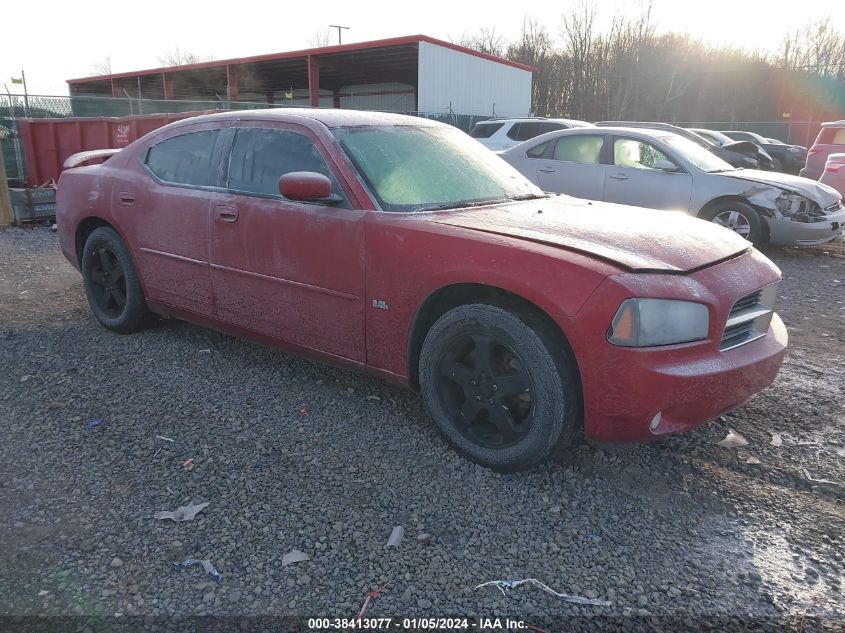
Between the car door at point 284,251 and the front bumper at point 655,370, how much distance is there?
4.11 ft

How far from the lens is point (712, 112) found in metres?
42.8

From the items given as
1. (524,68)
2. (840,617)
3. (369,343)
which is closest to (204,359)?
(369,343)

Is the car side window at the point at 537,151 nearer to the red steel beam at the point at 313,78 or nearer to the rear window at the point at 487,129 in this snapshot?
the rear window at the point at 487,129

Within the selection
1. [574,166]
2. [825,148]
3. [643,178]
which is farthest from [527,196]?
[825,148]

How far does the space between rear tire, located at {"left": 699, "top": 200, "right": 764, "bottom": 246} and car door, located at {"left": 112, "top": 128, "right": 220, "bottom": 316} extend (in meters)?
6.43

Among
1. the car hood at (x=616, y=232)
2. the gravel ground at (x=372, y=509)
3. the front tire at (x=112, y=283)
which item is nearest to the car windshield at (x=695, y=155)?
the gravel ground at (x=372, y=509)

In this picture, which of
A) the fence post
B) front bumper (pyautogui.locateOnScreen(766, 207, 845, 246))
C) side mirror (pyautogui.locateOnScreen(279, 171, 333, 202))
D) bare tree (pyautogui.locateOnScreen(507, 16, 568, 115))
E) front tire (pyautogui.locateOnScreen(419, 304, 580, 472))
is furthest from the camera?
bare tree (pyautogui.locateOnScreen(507, 16, 568, 115))

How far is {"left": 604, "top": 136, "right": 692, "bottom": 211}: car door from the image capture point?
8.33 metres

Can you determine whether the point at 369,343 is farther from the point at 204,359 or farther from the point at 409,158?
the point at 204,359

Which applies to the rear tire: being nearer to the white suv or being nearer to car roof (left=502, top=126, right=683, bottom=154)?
car roof (left=502, top=126, right=683, bottom=154)

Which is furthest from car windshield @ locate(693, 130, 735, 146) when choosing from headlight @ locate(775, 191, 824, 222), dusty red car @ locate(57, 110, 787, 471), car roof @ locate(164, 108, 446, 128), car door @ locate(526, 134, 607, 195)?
car roof @ locate(164, 108, 446, 128)

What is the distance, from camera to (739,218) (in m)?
8.23

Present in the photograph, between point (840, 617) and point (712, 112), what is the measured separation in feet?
153

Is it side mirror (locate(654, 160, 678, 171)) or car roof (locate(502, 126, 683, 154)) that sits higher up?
car roof (locate(502, 126, 683, 154))
